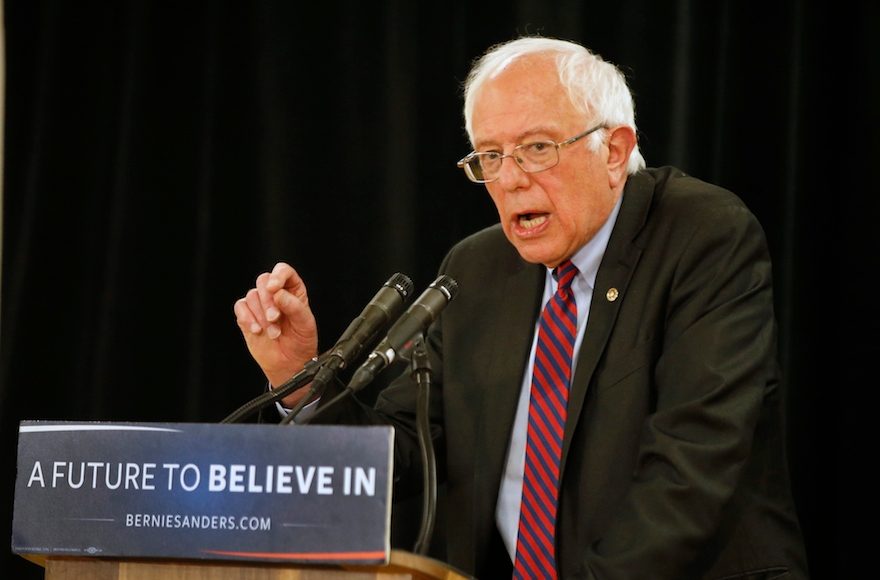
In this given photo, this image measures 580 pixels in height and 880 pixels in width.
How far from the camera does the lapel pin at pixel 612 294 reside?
79.6 inches

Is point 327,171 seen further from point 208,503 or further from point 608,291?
point 208,503

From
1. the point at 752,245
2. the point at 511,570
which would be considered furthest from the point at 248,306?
the point at 752,245

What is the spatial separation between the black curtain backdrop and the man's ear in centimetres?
51

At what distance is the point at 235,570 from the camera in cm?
123

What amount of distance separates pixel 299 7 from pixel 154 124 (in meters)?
0.63

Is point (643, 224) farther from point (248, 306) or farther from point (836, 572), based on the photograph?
point (836, 572)

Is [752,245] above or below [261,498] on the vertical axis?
above

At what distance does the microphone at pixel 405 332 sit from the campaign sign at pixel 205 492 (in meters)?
0.26

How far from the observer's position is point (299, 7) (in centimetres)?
308

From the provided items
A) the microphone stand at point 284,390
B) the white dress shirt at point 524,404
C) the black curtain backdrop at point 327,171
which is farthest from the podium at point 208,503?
the black curtain backdrop at point 327,171

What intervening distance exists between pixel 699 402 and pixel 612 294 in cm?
36

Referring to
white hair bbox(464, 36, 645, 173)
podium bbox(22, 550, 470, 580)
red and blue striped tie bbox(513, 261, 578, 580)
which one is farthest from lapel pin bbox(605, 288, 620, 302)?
podium bbox(22, 550, 470, 580)

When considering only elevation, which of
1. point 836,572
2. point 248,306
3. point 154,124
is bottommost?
point 836,572

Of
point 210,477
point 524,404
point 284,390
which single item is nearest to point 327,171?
point 524,404
